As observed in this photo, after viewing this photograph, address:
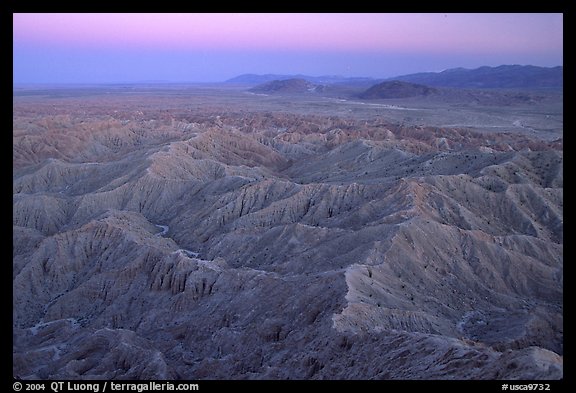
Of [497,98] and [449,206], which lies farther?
[497,98]

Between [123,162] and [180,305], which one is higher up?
[123,162]

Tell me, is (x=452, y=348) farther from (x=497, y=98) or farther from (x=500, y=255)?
(x=497, y=98)
